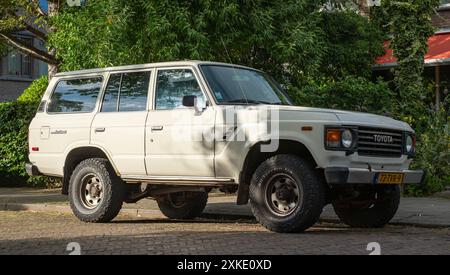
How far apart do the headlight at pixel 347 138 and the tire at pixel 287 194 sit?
0.49 meters

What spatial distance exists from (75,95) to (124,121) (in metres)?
1.25

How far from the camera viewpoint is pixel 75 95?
9938 millimetres

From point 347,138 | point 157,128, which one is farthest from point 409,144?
point 157,128

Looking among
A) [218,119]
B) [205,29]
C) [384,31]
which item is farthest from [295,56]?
[384,31]

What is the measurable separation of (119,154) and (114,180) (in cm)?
41

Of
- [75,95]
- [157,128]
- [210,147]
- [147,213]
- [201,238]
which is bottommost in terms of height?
[147,213]

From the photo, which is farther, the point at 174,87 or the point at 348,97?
the point at 348,97

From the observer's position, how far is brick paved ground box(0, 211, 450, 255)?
6891 mm

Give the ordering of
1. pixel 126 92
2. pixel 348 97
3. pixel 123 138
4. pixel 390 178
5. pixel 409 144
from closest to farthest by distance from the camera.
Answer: pixel 390 178, pixel 409 144, pixel 123 138, pixel 126 92, pixel 348 97

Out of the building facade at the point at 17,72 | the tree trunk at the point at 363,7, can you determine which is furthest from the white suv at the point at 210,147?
the building facade at the point at 17,72

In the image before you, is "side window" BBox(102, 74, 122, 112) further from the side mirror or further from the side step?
the side mirror

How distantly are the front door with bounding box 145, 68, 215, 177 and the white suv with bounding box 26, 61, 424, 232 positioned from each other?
0.6 inches

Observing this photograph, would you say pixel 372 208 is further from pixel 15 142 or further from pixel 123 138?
pixel 15 142

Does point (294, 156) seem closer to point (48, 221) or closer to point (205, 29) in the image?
point (48, 221)
